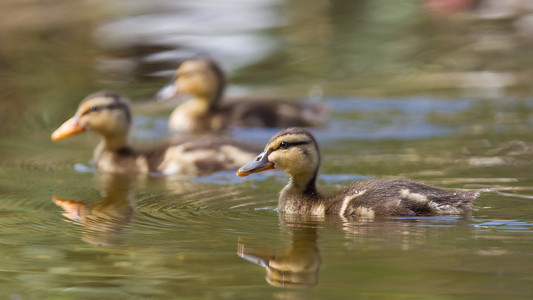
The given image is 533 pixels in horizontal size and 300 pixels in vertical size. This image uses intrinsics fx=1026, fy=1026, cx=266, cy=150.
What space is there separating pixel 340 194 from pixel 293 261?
1.22 meters

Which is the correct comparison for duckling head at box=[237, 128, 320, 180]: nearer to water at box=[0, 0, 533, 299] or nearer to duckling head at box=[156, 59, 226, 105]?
water at box=[0, 0, 533, 299]

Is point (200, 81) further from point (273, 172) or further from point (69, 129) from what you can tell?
point (273, 172)

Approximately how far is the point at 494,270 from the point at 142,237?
1873 mm

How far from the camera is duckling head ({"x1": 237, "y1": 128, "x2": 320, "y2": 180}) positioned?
6.17m

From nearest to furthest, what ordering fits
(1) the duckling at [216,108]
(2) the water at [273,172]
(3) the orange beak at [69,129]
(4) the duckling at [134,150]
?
1. (2) the water at [273,172]
2. (4) the duckling at [134,150]
3. (3) the orange beak at [69,129]
4. (1) the duckling at [216,108]

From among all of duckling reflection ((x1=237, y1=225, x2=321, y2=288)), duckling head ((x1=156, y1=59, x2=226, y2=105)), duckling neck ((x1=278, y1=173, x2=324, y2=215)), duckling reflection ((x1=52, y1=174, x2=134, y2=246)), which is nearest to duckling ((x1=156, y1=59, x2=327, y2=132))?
duckling head ((x1=156, y1=59, x2=226, y2=105))

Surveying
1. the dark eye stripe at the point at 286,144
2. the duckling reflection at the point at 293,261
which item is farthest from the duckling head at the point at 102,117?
the duckling reflection at the point at 293,261

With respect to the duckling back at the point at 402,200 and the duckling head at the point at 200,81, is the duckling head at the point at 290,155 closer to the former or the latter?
the duckling back at the point at 402,200

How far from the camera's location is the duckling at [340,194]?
570 centimetres

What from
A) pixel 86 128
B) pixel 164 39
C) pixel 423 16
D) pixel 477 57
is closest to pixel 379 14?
pixel 423 16

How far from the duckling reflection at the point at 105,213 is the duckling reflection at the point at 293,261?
0.77 meters

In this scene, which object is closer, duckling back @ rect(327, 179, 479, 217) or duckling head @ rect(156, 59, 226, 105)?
duckling back @ rect(327, 179, 479, 217)

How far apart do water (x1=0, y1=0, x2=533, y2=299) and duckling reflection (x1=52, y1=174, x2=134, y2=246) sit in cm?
2

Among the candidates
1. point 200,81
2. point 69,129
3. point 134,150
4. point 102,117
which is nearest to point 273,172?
point 134,150
